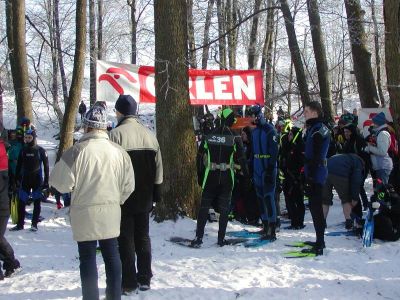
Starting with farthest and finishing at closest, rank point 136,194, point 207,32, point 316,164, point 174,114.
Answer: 1. point 207,32
2. point 174,114
3. point 316,164
4. point 136,194

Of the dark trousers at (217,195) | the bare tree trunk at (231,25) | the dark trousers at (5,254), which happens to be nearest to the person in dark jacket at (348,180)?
the dark trousers at (217,195)

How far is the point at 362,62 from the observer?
12.8m

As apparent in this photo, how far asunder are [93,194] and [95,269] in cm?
66


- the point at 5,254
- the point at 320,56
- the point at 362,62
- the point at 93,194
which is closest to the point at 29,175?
the point at 5,254

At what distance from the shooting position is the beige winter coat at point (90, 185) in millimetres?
3869

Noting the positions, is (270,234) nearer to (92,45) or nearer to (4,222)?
(4,222)

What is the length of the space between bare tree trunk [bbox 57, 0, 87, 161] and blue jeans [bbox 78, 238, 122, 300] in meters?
7.30

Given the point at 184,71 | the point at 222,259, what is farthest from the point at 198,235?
the point at 184,71

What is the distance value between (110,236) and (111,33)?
29995 mm

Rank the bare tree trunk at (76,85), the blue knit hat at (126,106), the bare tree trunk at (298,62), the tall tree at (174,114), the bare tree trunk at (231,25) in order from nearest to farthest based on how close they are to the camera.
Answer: the blue knit hat at (126,106), the tall tree at (174,114), the bare tree trunk at (76,85), the bare tree trunk at (298,62), the bare tree trunk at (231,25)

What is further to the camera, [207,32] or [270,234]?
[207,32]

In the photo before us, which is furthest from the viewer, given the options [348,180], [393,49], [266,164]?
[348,180]

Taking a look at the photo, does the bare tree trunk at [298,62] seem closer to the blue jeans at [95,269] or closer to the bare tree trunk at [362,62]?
the bare tree trunk at [362,62]

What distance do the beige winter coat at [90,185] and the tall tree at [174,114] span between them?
3303 mm
